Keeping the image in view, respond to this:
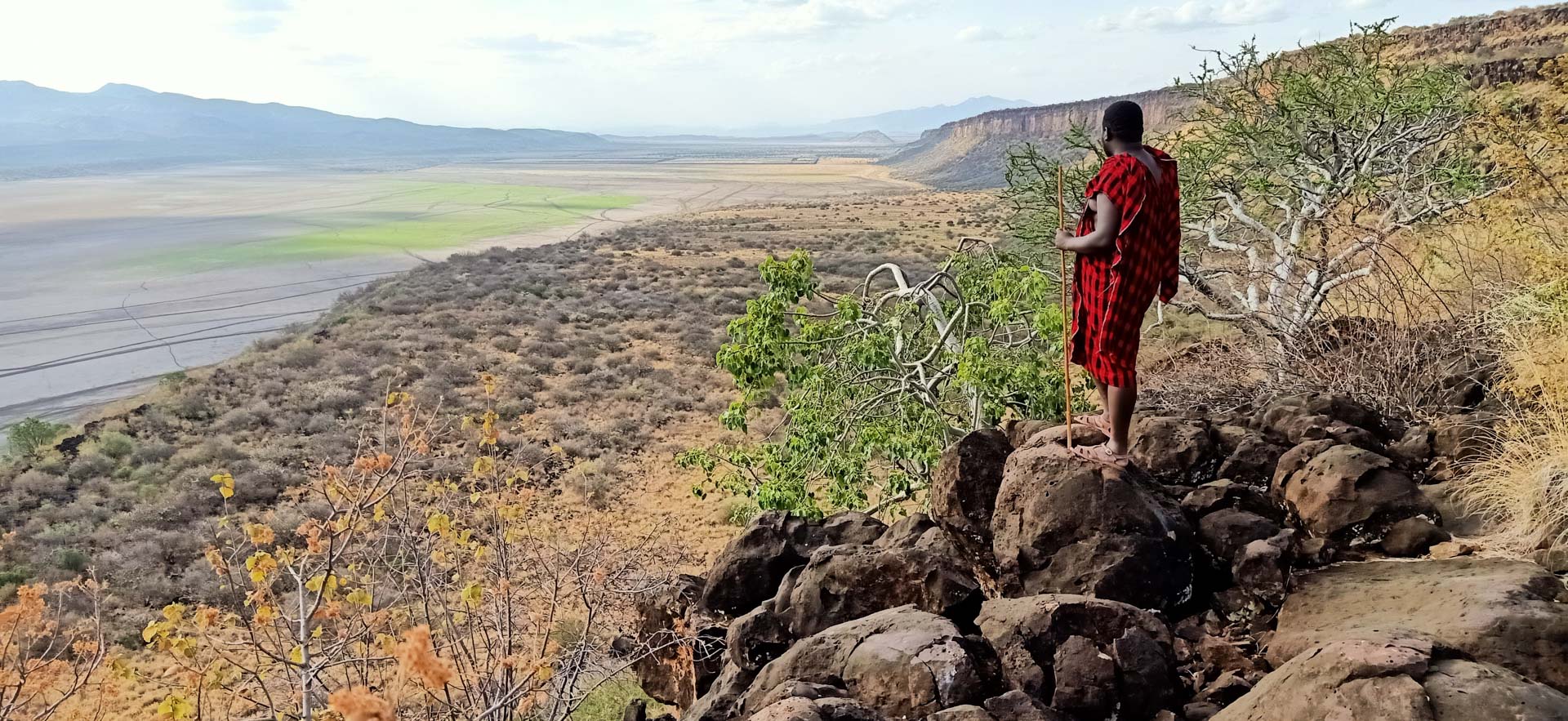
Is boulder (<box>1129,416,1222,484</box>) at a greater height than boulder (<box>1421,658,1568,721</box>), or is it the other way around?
boulder (<box>1421,658,1568,721</box>)

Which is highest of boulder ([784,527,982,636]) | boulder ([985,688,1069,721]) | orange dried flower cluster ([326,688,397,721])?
orange dried flower cluster ([326,688,397,721])

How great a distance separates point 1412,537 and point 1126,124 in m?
2.47

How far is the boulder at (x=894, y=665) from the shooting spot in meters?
3.14

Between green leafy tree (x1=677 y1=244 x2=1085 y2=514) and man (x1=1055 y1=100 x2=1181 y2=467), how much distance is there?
1966 millimetres

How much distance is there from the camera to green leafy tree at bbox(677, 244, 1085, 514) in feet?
21.7

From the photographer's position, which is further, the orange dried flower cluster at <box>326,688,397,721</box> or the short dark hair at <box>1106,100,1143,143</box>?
the short dark hair at <box>1106,100,1143,143</box>

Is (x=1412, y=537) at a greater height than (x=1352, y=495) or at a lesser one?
lesser

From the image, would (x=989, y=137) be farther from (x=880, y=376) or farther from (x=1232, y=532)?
(x=1232, y=532)

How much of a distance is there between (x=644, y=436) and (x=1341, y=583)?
13007mm

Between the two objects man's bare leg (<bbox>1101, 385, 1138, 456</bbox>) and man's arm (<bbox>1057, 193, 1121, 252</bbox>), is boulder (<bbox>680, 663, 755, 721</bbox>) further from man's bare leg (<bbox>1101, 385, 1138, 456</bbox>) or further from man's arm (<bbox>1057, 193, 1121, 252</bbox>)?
man's arm (<bbox>1057, 193, 1121, 252</bbox>)

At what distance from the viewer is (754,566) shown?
5.55 meters

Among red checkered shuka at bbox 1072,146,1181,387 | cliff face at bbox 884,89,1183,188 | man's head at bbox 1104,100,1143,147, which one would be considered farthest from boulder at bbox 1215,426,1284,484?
cliff face at bbox 884,89,1183,188

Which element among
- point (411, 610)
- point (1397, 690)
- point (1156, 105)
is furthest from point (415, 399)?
point (1156, 105)

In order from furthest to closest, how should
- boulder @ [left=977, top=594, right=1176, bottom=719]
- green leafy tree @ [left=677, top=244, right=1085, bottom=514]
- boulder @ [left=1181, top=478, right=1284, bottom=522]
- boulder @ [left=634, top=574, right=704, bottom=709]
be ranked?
1. green leafy tree @ [left=677, top=244, right=1085, bottom=514]
2. boulder @ [left=634, top=574, right=704, bottom=709]
3. boulder @ [left=1181, top=478, right=1284, bottom=522]
4. boulder @ [left=977, top=594, right=1176, bottom=719]
